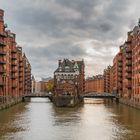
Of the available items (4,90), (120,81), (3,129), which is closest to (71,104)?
(4,90)

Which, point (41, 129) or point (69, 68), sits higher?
point (69, 68)

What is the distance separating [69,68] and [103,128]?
116961 mm

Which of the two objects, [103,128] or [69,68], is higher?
[69,68]

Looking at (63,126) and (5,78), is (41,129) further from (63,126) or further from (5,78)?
(5,78)

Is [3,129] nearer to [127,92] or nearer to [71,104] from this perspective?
[71,104]

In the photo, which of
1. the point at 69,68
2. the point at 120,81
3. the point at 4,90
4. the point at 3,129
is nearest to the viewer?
the point at 3,129

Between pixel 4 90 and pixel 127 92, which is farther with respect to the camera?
pixel 127 92

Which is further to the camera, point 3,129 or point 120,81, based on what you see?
point 120,81

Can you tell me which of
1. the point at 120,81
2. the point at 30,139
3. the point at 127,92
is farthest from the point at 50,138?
the point at 120,81

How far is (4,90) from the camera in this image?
106562 millimetres

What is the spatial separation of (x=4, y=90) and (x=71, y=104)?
18.9 metres

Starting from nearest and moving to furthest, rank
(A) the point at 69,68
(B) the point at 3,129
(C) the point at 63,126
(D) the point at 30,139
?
(D) the point at 30,139 → (B) the point at 3,129 → (C) the point at 63,126 → (A) the point at 69,68

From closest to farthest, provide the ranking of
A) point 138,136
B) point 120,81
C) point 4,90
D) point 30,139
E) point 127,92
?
point 30,139 < point 138,136 < point 4,90 < point 127,92 < point 120,81

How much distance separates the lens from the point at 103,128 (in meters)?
57.2
